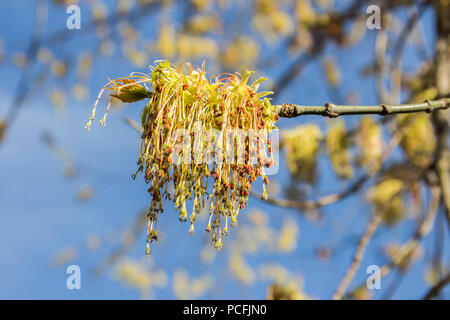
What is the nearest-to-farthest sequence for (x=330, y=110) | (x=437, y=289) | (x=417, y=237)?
1. (x=330, y=110)
2. (x=437, y=289)
3. (x=417, y=237)

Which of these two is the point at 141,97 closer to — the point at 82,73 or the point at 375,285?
the point at 375,285

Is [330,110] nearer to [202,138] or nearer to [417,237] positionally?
[202,138]

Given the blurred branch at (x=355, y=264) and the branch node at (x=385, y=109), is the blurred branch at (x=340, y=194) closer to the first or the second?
the blurred branch at (x=355, y=264)

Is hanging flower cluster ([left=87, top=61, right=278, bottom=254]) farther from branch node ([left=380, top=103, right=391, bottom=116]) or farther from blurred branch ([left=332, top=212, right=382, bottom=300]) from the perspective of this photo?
blurred branch ([left=332, top=212, right=382, bottom=300])

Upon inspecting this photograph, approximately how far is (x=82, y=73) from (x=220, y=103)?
153 inches

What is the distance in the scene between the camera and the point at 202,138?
5.54 ft

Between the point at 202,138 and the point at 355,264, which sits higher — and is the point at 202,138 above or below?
above

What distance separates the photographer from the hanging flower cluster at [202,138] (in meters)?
1.66

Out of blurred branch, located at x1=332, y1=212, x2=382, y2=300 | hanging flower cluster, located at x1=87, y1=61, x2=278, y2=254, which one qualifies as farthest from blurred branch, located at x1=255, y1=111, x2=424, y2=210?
hanging flower cluster, located at x1=87, y1=61, x2=278, y2=254

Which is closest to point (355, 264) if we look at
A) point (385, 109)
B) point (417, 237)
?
point (417, 237)

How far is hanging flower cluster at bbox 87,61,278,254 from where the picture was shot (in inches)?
65.2

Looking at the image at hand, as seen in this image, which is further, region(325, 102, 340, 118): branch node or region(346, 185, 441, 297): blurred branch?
region(346, 185, 441, 297): blurred branch

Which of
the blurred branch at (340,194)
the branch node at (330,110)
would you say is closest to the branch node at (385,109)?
the branch node at (330,110)
